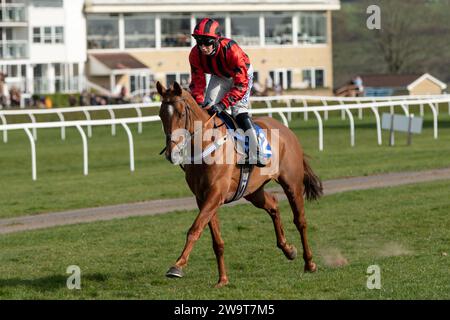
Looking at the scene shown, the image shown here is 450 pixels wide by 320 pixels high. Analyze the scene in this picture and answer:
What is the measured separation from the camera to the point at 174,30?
235ft

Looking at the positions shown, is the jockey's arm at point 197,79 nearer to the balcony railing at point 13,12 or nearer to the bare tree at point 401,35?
the balcony railing at point 13,12

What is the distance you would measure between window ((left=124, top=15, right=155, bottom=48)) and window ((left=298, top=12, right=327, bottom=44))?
9.51 meters

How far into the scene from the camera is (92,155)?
2808 centimetres

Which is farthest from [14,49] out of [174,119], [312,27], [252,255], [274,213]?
[174,119]

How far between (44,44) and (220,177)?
57.9 m

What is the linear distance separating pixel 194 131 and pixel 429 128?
25.5 meters

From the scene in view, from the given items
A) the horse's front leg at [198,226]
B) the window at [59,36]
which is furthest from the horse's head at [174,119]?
the window at [59,36]

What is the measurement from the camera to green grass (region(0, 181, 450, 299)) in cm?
975

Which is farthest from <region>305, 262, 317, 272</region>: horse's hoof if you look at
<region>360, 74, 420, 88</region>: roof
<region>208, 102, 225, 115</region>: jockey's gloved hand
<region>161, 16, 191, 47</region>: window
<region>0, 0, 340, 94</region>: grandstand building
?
<region>161, 16, 191, 47</region>: window

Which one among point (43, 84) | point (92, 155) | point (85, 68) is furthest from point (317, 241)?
point (85, 68)

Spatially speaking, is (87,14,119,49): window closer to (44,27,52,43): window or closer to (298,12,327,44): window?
(44,27,52,43): window

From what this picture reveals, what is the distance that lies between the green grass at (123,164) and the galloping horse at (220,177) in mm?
6634

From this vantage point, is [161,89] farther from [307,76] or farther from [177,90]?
[307,76]
